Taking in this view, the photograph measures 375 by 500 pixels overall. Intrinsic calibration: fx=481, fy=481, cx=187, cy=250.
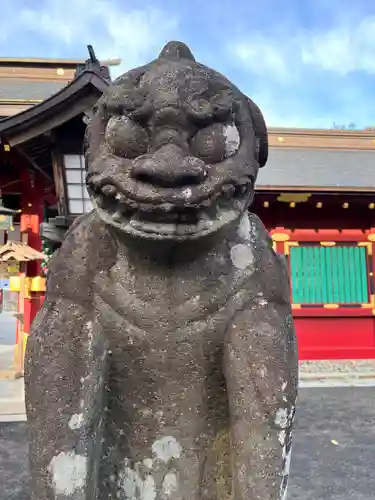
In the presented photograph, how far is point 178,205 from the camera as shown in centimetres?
105

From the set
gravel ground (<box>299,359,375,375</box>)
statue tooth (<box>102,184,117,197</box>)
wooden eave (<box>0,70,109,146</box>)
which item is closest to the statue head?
statue tooth (<box>102,184,117,197</box>)

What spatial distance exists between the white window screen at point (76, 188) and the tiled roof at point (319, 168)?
528 centimetres

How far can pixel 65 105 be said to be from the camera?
4.89m

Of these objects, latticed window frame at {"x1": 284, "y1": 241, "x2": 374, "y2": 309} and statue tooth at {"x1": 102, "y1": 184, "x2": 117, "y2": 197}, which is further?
latticed window frame at {"x1": 284, "y1": 241, "x2": 374, "y2": 309}

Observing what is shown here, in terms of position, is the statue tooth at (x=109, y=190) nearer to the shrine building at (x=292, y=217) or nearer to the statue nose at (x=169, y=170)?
the statue nose at (x=169, y=170)

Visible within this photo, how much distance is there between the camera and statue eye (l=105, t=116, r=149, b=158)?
1.14 m

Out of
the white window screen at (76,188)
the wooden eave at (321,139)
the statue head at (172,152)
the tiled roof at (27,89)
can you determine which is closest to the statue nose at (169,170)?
the statue head at (172,152)

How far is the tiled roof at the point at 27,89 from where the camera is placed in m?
10.5

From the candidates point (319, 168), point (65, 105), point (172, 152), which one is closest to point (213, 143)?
point (172, 152)

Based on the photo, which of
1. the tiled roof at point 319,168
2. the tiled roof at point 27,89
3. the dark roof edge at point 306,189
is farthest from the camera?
the tiled roof at point 27,89

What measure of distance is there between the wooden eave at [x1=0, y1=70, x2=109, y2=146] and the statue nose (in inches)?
159

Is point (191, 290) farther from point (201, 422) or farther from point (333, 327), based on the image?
point (333, 327)

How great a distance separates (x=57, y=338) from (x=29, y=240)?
19.6ft

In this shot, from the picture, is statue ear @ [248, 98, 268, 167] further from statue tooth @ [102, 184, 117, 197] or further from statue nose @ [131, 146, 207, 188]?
statue tooth @ [102, 184, 117, 197]
